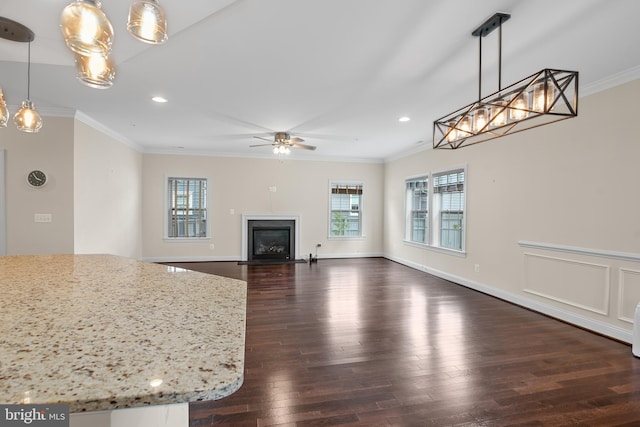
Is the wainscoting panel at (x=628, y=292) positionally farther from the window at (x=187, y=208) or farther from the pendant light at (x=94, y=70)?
the window at (x=187, y=208)

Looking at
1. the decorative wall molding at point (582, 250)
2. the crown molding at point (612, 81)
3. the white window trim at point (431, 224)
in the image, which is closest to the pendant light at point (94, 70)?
the crown molding at point (612, 81)

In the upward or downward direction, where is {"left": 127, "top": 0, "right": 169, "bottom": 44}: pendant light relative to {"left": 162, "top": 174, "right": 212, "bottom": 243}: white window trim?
upward

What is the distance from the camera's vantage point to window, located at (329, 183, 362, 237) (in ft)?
27.2

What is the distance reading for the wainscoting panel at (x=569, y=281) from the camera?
342 cm

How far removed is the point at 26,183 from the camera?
428cm

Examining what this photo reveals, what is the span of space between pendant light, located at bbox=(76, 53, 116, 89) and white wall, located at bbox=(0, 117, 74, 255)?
138 inches

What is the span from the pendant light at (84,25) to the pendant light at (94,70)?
1.20ft

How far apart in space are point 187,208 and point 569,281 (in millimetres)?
7277

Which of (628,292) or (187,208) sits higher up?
(187,208)

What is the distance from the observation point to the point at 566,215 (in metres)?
3.77

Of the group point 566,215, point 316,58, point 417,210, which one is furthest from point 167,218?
point 566,215

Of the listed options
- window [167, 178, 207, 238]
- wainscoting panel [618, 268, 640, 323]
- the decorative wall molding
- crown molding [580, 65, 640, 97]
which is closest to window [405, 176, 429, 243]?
the decorative wall molding

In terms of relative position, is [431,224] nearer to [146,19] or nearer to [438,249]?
[438,249]

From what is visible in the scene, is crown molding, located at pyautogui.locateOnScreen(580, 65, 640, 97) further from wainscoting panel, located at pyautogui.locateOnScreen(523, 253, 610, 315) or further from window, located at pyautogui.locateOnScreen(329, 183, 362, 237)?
window, located at pyautogui.locateOnScreen(329, 183, 362, 237)
